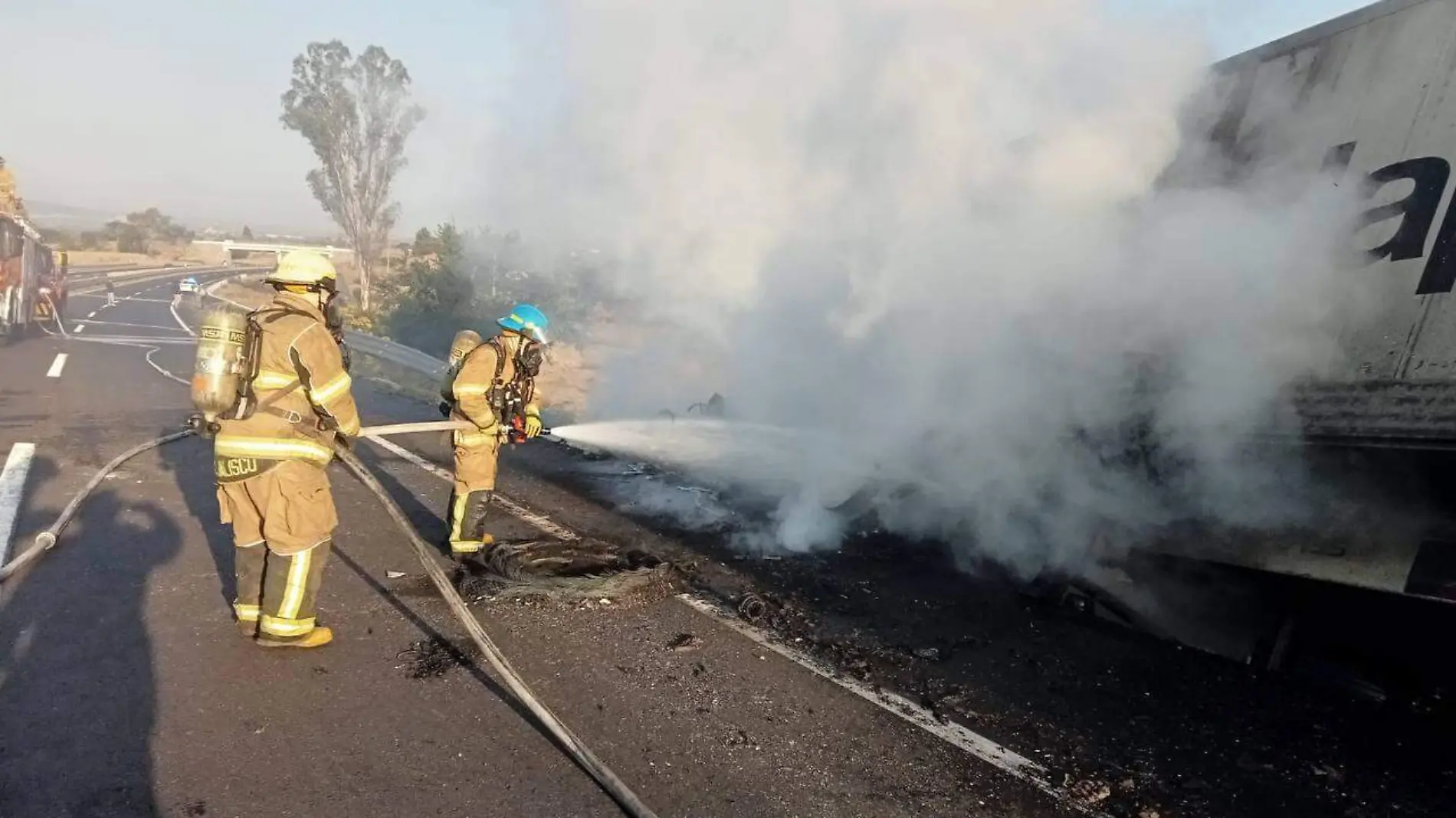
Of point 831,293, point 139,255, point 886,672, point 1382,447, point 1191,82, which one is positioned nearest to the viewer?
point 1382,447

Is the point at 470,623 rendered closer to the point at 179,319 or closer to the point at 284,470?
the point at 284,470

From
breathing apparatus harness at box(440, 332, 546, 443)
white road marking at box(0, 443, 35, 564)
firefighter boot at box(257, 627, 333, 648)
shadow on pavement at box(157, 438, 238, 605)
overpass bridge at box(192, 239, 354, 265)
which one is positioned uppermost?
breathing apparatus harness at box(440, 332, 546, 443)

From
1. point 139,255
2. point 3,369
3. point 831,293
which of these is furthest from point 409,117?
point 139,255

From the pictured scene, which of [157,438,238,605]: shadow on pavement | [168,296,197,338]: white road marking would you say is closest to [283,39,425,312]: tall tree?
[168,296,197,338]: white road marking

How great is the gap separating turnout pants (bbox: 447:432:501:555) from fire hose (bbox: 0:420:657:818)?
0.22 m

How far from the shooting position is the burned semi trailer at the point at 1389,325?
11.5ft

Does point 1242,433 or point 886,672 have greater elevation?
point 1242,433

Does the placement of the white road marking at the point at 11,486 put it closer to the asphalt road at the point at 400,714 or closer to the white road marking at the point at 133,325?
the asphalt road at the point at 400,714

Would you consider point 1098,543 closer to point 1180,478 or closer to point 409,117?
point 1180,478

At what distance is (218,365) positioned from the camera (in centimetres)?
370

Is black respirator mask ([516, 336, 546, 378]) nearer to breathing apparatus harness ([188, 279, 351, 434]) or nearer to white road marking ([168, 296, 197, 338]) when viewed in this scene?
breathing apparatus harness ([188, 279, 351, 434])

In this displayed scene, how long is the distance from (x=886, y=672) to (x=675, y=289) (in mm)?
5517

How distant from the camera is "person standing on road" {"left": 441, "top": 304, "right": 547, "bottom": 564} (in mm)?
5250

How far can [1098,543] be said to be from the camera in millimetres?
4930
